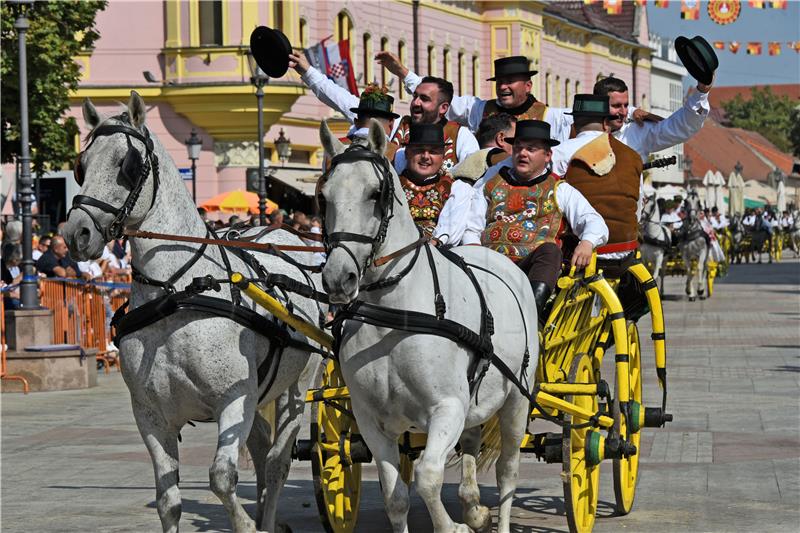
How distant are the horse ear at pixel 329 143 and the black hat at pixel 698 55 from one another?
10.7ft

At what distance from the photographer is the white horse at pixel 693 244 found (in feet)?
110

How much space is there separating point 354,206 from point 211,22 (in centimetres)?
3697

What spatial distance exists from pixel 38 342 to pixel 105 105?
85.3 feet

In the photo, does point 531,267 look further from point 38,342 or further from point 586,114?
point 38,342

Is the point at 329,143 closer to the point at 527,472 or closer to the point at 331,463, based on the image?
the point at 331,463

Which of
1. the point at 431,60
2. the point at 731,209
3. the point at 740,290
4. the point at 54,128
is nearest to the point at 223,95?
the point at 431,60

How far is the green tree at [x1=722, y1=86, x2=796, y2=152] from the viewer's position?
527 feet

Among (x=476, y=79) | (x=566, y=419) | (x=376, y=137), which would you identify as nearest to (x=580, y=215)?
(x=566, y=419)

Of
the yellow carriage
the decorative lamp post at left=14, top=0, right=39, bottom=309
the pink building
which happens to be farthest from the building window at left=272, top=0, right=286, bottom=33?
the yellow carriage

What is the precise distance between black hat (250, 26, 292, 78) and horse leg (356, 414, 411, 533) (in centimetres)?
241

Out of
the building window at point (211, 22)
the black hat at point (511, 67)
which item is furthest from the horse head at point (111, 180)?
the building window at point (211, 22)

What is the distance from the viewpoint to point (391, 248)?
7168mm

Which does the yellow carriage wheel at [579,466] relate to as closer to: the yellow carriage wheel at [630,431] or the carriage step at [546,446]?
the carriage step at [546,446]

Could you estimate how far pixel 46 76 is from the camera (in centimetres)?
3108
